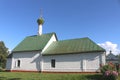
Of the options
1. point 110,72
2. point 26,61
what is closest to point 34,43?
point 26,61

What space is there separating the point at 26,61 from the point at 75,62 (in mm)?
10423

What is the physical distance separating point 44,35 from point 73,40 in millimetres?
6810

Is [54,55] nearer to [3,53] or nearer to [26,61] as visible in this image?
[26,61]

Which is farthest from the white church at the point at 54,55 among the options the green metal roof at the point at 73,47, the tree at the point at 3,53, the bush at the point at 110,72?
the tree at the point at 3,53

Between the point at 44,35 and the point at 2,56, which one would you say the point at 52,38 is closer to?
the point at 44,35

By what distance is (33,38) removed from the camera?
35.6 metres

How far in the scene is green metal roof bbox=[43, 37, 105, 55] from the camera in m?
26.8

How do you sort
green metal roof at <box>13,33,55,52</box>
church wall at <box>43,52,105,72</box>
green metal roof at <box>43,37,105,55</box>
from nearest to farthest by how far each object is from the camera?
church wall at <box>43,52,105,72</box>, green metal roof at <box>43,37,105,55</box>, green metal roof at <box>13,33,55,52</box>

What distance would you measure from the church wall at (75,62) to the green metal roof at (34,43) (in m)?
3.10

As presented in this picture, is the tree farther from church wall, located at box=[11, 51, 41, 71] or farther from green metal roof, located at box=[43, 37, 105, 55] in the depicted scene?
green metal roof, located at box=[43, 37, 105, 55]

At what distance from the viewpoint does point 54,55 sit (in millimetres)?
29203

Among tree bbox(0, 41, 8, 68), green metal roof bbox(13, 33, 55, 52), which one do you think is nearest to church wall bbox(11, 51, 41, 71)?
green metal roof bbox(13, 33, 55, 52)

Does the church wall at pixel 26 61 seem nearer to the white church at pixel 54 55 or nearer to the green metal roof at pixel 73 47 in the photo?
the white church at pixel 54 55

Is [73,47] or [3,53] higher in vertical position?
A: [3,53]
